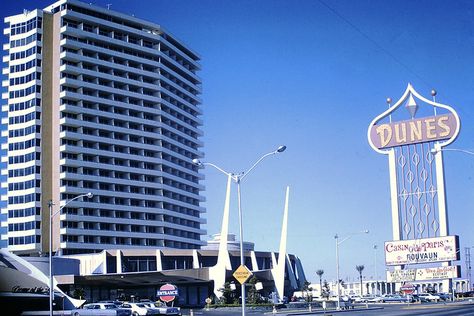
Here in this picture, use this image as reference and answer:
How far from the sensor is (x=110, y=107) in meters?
135

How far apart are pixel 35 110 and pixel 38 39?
13.7 m

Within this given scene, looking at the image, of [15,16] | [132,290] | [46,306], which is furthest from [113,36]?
[46,306]

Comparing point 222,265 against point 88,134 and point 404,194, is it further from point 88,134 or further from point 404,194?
point 88,134

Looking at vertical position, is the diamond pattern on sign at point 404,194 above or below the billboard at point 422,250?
above

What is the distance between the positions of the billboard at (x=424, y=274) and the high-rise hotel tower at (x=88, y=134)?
5632 centimetres

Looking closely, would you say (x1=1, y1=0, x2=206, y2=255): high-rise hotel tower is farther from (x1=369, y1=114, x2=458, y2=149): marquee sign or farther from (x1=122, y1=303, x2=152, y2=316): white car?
(x1=122, y1=303, x2=152, y2=316): white car

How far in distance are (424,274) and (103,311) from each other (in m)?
48.4

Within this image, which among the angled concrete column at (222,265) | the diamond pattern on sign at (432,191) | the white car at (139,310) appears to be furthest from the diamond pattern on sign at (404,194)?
the white car at (139,310)

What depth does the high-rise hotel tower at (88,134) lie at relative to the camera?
125938 millimetres

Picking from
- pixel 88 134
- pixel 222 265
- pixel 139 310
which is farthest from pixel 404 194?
pixel 88 134

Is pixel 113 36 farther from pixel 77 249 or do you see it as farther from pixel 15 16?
pixel 77 249

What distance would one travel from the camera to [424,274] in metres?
89.7

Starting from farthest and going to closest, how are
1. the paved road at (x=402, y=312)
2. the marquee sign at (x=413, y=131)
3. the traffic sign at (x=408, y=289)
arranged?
the marquee sign at (x=413, y=131) → the traffic sign at (x=408, y=289) → the paved road at (x=402, y=312)

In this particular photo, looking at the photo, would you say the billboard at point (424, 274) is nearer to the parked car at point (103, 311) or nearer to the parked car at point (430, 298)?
the parked car at point (430, 298)
